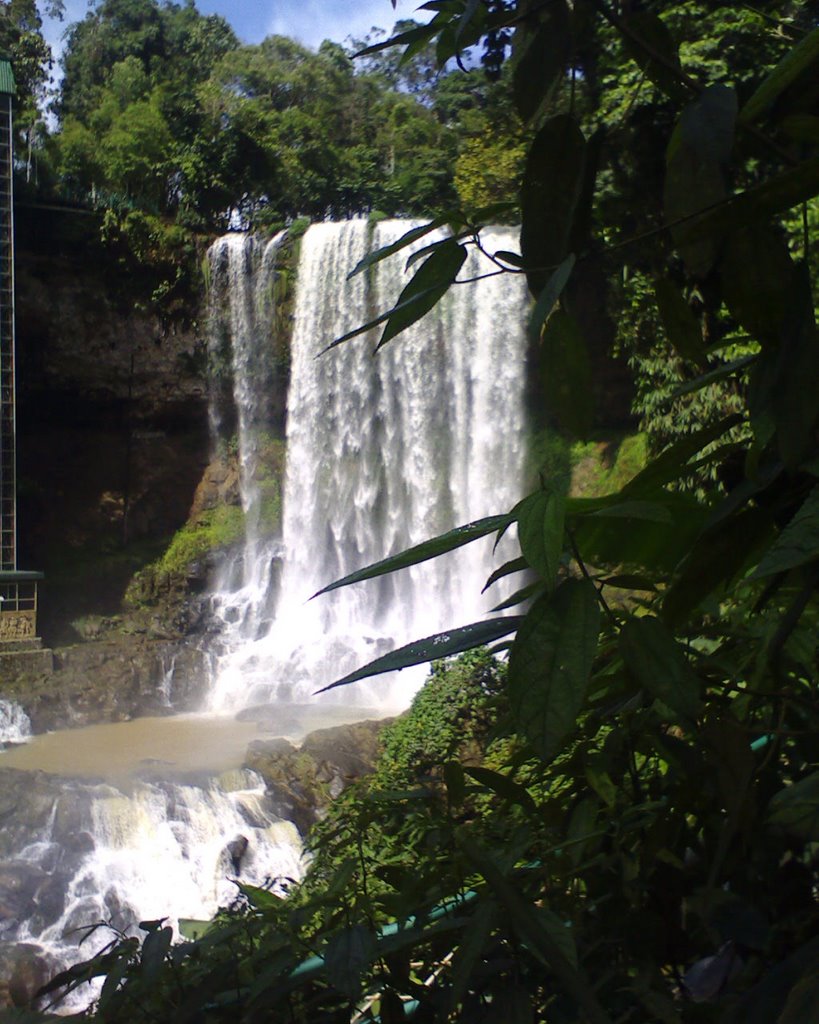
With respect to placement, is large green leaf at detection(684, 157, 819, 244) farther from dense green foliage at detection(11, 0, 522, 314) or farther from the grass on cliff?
dense green foliage at detection(11, 0, 522, 314)

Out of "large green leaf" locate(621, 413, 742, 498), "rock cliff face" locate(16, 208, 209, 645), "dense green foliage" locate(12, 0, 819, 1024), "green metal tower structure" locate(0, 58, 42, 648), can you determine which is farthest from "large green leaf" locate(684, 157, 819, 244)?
"rock cliff face" locate(16, 208, 209, 645)

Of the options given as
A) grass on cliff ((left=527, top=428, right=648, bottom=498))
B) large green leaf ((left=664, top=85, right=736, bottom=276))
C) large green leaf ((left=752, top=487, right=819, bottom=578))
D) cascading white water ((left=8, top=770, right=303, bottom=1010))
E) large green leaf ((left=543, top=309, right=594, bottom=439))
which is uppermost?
grass on cliff ((left=527, top=428, right=648, bottom=498))

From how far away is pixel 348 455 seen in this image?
13.6m

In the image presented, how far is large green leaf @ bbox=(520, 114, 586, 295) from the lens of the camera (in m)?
0.55

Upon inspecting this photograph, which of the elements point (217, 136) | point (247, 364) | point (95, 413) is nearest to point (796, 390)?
point (247, 364)

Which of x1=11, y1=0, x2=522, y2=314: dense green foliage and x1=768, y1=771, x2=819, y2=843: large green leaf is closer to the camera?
x1=768, y1=771, x2=819, y2=843: large green leaf

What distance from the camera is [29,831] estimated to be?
714 cm

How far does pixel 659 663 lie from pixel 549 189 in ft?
0.84

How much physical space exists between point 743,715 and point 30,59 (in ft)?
61.8

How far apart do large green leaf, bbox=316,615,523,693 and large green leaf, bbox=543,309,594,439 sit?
0.12 meters

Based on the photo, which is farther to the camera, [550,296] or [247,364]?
[247,364]

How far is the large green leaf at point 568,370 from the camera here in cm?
55

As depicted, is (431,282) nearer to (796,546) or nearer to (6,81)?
(796,546)

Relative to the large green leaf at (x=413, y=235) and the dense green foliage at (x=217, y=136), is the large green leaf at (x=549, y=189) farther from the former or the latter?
the dense green foliage at (x=217, y=136)
